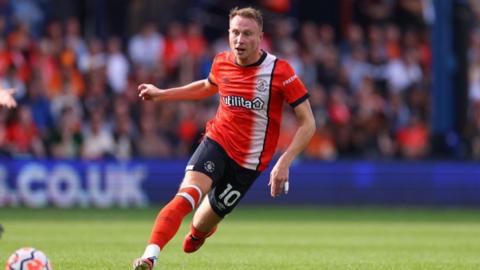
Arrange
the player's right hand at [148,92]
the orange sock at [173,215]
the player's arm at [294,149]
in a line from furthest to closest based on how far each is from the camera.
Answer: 1. the player's right hand at [148,92]
2. the player's arm at [294,149]
3. the orange sock at [173,215]

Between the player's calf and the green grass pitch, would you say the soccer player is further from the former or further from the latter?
the green grass pitch

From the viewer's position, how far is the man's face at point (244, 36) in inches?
378

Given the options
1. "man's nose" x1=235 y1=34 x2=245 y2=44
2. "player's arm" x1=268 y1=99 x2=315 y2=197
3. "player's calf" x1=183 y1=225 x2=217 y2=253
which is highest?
"man's nose" x1=235 y1=34 x2=245 y2=44

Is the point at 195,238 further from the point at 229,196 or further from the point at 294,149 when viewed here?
the point at 294,149

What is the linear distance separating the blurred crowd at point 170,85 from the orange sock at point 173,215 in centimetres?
1185

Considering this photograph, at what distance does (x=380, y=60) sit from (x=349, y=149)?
99.5 inches

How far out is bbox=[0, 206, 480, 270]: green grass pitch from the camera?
36.1 feet

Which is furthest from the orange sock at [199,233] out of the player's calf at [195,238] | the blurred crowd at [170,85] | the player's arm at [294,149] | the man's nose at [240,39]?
the blurred crowd at [170,85]

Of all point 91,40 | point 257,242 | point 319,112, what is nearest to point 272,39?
point 319,112

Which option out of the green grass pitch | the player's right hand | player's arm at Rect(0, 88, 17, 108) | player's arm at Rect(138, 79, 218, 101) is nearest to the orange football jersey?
player's arm at Rect(138, 79, 218, 101)

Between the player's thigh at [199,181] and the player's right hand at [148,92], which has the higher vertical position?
the player's right hand at [148,92]

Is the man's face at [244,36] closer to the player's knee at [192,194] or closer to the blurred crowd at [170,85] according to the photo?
the player's knee at [192,194]

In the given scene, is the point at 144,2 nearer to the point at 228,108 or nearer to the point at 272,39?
the point at 272,39

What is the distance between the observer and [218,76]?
10.1 m
